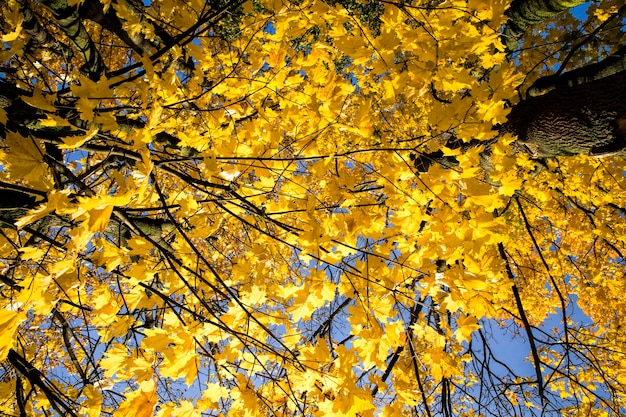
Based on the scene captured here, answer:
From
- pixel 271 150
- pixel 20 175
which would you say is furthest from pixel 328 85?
pixel 20 175

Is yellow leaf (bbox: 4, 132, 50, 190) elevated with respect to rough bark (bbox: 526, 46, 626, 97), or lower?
lower

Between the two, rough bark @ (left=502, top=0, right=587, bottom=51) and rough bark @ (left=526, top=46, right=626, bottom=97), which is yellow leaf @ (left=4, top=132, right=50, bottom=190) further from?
rough bark @ (left=502, top=0, right=587, bottom=51)

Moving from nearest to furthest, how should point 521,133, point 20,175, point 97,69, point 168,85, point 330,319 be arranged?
point 20,175, point 168,85, point 521,133, point 97,69, point 330,319

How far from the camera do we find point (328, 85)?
160 cm

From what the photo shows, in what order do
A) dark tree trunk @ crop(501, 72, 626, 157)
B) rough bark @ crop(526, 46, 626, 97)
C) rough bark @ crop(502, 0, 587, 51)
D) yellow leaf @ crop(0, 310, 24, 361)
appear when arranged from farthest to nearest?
rough bark @ crop(502, 0, 587, 51) → rough bark @ crop(526, 46, 626, 97) → dark tree trunk @ crop(501, 72, 626, 157) → yellow leaf @ crop(0, 310, 24, 361)

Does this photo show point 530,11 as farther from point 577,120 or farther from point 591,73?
point 577,120

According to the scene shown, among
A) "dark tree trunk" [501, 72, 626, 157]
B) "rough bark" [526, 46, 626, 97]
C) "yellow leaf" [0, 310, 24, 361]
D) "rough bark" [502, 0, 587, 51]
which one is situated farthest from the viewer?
"rough bark" [502, 0, 587, 51]

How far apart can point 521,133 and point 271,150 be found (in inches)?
63.1

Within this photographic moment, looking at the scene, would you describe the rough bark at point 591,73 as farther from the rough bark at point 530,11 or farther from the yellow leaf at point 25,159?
the yellow leaf at point 25,159

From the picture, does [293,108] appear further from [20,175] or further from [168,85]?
[20,175]

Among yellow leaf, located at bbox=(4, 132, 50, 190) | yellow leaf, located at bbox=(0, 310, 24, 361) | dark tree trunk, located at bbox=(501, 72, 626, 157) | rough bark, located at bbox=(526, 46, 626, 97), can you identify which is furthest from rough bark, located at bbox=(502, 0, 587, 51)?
yellow leaf, located at bbox=(0, 310, 24, 361)

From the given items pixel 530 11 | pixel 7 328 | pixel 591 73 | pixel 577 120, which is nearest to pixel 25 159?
pixel 7 328

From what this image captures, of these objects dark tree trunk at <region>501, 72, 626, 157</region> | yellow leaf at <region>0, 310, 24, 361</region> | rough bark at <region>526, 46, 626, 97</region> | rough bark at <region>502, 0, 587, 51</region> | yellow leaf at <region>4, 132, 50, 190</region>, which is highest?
rough bark at <region>502, 0, 587, 51</region>

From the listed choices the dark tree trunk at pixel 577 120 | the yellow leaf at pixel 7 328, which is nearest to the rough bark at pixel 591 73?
the dark tree trunk at pixel 577 120
